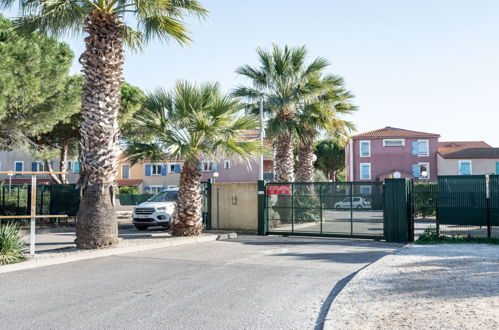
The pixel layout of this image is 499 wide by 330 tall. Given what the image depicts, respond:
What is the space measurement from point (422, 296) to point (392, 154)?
4587 cm

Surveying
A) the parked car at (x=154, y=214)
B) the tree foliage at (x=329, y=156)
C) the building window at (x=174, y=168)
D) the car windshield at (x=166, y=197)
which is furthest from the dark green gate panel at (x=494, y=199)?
the tree foliage at (x=329, y=156)

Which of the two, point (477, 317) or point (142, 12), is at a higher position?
point (142, 12)

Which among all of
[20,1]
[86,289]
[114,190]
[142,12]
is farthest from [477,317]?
[20,1]

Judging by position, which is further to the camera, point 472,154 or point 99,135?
point 472,154

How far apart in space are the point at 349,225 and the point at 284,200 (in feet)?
8.54

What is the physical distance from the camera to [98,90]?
12.1 meters

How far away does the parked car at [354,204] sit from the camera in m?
15.5

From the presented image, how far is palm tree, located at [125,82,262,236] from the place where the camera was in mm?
14961

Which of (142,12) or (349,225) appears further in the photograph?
(349,225)

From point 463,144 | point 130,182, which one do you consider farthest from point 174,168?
point 463,144

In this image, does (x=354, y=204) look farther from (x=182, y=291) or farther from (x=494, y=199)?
(x=182, y=291)

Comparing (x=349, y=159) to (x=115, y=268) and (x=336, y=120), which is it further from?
(x=115, y=268)

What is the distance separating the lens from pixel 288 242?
49.6ft

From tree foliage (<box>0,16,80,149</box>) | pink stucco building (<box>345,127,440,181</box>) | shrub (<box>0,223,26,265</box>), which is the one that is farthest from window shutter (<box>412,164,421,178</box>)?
shrub (<box>0,223,26,265</box>)
